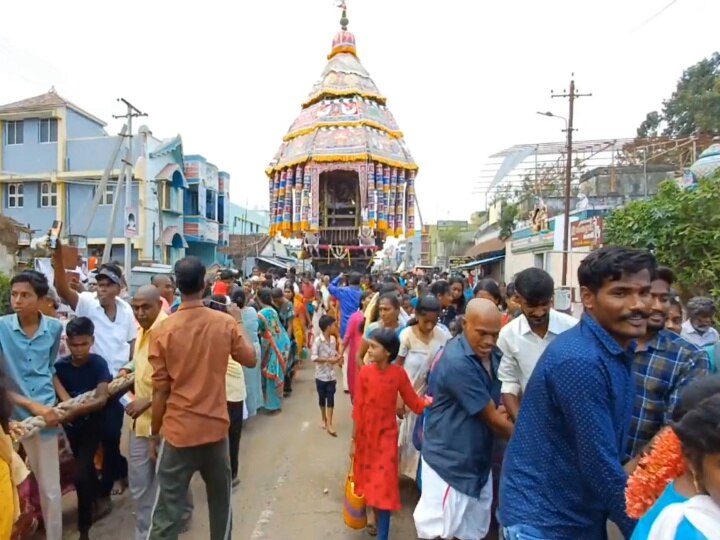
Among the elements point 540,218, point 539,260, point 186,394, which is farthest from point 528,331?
point 540,218

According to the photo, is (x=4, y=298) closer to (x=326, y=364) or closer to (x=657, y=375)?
(x=326, y=364)

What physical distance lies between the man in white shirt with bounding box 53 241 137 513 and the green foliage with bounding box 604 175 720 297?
716 centimetres

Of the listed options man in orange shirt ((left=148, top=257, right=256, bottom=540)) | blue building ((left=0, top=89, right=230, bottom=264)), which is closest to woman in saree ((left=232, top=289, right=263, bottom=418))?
man in orange shirt ((left=148, top=257, right=256, bottom=540))

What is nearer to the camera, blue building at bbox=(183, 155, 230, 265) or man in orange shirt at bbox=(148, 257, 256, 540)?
man in orange shirt at bbox=(148, 257, 256, 540)

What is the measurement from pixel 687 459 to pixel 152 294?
3.13 meters

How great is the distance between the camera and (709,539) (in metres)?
1.12

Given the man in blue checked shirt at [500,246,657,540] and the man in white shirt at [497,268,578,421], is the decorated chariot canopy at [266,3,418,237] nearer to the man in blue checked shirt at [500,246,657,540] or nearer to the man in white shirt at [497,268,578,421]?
the man in white shirt at [497,268,578,421]

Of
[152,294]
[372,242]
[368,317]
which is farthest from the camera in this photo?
[372,242]

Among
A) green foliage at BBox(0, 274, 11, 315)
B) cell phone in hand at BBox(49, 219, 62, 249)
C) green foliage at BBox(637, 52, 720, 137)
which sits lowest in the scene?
green foliage at BBox(0, 274, 11, 315)

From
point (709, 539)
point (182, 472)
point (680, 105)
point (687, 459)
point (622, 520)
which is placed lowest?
point (182, 472)

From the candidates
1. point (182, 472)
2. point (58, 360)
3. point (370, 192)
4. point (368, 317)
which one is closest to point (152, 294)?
point (58, 360)

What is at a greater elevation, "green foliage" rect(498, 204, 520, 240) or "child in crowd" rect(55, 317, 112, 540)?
"green foliage" rect(498, 204, 520, 240)

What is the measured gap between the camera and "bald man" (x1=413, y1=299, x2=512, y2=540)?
2594 millimetres

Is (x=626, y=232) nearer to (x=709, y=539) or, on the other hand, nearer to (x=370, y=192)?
(x=709, y=539)
